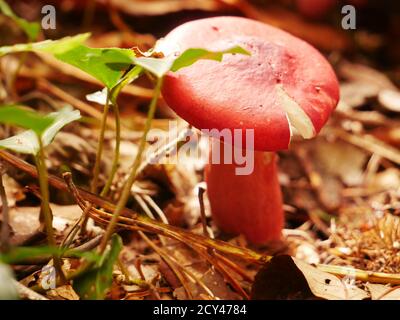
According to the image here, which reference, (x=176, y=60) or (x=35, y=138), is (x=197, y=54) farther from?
(x=35, y=138)

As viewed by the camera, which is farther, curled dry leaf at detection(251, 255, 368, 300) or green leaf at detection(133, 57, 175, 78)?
curled dry leaf at detection(251, 255, 368, 300)

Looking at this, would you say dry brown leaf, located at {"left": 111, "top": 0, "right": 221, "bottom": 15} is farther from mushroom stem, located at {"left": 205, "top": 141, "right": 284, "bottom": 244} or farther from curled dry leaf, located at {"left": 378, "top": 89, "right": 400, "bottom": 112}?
mushroom stem, located at {"left": 205, "top": 141, "right": 284, "bottom": 244}

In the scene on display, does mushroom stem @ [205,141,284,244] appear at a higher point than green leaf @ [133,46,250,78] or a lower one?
lower

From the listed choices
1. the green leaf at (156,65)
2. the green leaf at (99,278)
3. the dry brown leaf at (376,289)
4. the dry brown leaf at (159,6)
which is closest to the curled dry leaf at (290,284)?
the dry brown leaf at (376,289)

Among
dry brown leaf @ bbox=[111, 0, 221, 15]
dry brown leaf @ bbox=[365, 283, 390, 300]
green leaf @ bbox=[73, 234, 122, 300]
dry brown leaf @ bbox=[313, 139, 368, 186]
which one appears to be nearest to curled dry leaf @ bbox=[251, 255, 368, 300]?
dry brown leaf @ bbox=[365, 283, 390, 300]

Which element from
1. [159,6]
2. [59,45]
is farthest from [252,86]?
[159,6]
